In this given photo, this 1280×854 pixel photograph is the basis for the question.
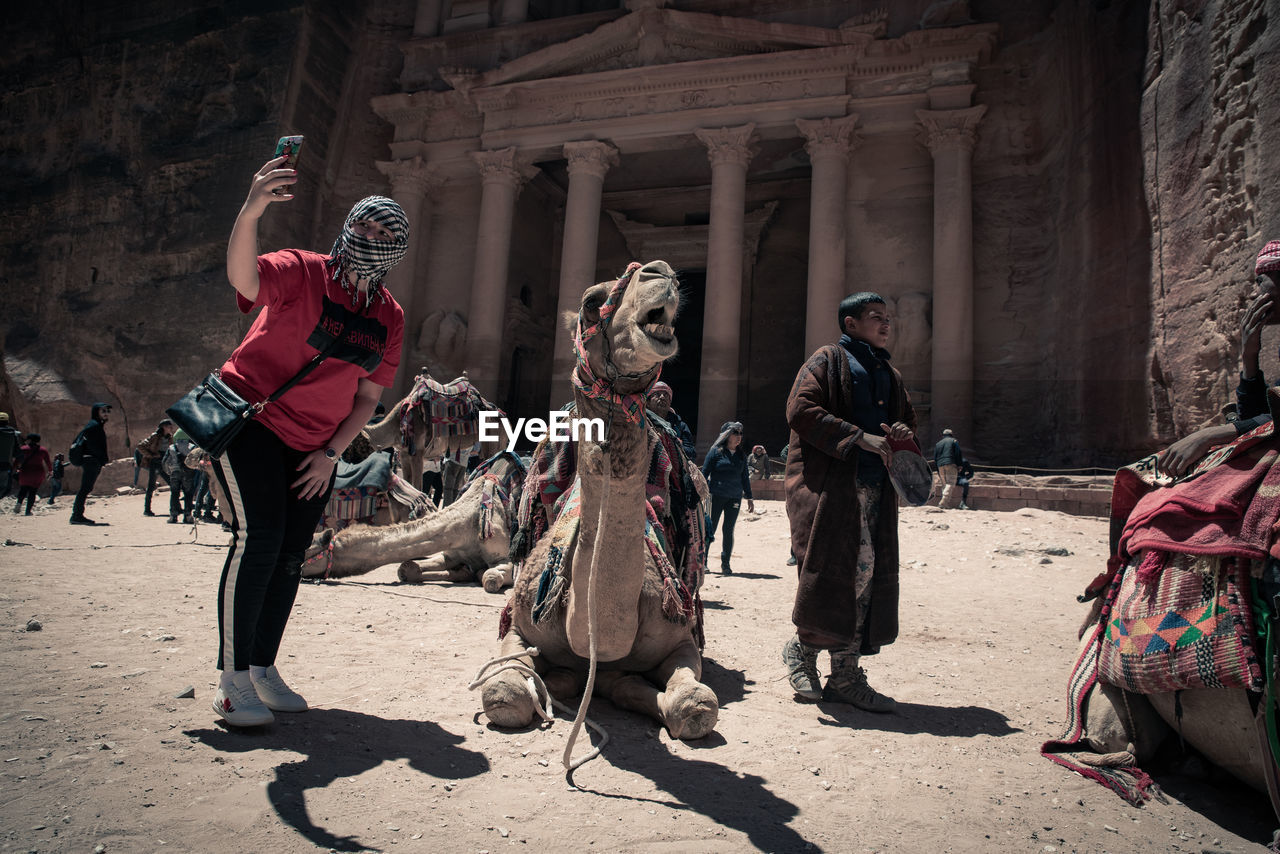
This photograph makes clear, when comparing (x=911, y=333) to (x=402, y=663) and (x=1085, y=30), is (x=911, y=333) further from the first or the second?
(x=402, y=663)

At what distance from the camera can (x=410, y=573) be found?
7.79 m

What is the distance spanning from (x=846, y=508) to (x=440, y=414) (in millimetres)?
6980

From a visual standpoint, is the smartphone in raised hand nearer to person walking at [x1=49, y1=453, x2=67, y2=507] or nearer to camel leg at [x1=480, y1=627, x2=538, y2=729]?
camel leg at [x1=480, y1=627, x2=538, y2=729]

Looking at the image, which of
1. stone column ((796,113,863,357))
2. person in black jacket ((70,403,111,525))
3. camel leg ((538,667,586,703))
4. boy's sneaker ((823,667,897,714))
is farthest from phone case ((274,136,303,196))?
stone column ((796,113,863,357))

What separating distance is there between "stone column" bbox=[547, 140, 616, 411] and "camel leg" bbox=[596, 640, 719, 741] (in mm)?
16875

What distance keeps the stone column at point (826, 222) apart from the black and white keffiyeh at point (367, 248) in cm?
1622

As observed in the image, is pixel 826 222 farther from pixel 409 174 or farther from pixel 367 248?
pixel 367 248

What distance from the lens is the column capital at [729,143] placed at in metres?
20.3

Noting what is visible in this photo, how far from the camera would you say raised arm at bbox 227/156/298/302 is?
294cm

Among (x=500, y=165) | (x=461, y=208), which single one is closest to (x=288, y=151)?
(x=500, y=165)

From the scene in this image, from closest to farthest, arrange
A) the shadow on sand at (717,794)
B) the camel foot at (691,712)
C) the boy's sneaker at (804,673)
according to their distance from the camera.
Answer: the shadow on sand at (717,794) → the camel foot at (691,712) → the boy's sneaker at (804,673)

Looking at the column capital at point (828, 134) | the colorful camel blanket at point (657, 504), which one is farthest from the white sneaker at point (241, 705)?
the column capital at point (828, 134)

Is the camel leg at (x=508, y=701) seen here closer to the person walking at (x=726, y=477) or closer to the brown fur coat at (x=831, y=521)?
the brown fur coat at (x=831, y=521)

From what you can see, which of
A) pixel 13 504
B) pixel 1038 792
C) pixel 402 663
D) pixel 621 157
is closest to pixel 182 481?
pixel 13 504
